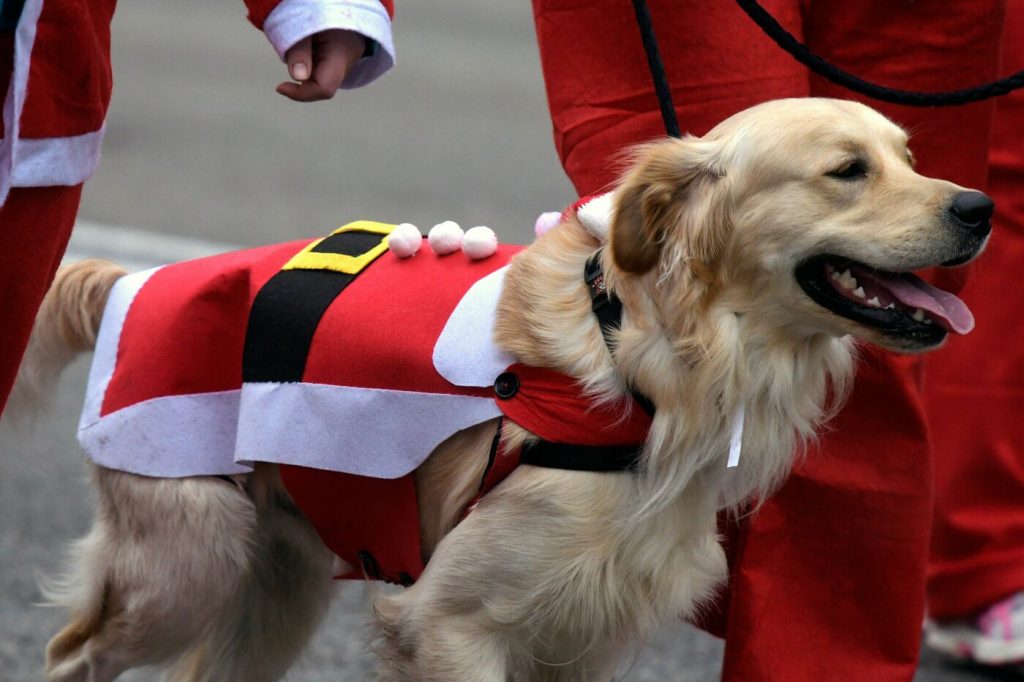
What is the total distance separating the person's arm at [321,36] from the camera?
2551 millimetres

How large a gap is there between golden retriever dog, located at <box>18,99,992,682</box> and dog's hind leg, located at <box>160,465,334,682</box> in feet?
1.84

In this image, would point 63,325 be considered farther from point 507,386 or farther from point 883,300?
point 883,300

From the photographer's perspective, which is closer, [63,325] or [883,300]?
[883,300]

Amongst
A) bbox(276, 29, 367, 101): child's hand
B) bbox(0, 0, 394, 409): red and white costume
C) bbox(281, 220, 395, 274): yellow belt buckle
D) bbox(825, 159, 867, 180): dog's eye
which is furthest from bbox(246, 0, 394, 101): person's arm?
bbox(825, 159, 867, 180): dog's eye

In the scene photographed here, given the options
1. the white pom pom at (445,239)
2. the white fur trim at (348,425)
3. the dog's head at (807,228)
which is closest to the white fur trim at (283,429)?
the white fur trim at (348,425)

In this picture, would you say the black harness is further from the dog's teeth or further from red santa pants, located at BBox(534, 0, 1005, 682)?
red santa pants, located at BBox(534, 0, 1005, 682)

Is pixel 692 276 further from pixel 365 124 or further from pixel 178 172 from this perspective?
pixel 365 124

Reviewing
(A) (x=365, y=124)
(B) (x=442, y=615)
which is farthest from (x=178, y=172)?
(B) (x=442, y=615)

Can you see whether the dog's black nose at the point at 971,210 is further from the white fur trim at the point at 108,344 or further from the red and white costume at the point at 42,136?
the white fur trim at the point at 108,344

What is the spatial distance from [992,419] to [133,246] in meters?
4.30

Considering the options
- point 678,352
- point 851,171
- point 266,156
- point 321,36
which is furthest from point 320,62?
point 266,156

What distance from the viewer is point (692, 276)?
2557 millimetres

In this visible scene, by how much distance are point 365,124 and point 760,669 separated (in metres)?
6.31

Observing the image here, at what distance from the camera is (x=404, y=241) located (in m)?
2.96
